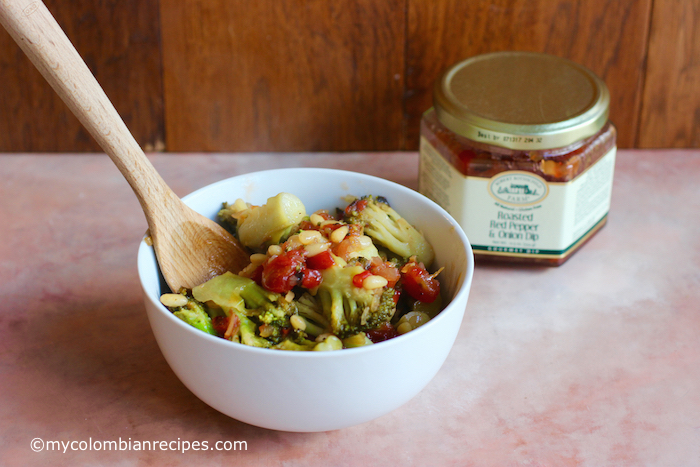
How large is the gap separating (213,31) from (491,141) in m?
0.77

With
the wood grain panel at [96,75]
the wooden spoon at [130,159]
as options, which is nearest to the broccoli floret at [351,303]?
the wooden spoon at [130,159]

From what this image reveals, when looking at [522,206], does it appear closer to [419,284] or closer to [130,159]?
[419,284]

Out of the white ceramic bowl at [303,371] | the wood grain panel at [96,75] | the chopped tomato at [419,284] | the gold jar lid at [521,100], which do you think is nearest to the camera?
the white ceramic bowl at [303,371]

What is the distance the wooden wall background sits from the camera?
162 cm

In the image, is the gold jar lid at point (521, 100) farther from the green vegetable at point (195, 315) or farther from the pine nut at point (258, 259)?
the green vegetable at point (195, 315)

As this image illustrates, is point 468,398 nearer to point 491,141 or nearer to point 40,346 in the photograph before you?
point 491,141

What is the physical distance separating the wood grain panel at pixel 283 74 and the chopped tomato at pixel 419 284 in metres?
0.77

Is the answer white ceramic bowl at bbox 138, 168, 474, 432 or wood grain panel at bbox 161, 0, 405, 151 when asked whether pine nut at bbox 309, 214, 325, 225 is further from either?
wood grain panel at bbox 161, 0, 405, 151

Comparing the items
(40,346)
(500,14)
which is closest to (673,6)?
(500,14)

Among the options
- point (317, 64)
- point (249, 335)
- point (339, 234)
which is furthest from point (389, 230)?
point (317, 64)

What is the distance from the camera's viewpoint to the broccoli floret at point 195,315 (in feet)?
3.18

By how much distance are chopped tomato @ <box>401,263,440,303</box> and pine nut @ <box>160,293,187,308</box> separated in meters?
0.34

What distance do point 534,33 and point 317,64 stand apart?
53 centimetres

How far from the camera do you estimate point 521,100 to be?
1356mm
